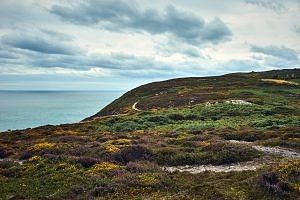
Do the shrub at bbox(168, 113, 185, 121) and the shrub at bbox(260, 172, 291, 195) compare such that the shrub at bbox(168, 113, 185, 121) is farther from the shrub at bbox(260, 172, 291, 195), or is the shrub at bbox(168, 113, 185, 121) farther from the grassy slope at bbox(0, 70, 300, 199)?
the shrub at bbox(260, 172, 291, 195)

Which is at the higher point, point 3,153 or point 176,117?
point 176,117

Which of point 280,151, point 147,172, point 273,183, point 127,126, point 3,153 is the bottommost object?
point 3,153

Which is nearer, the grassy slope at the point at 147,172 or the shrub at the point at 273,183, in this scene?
the shrub at the point at 273,183

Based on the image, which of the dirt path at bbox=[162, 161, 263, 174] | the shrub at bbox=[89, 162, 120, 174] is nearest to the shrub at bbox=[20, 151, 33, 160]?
the shrub at bbox=[89, 162, 120, 174]

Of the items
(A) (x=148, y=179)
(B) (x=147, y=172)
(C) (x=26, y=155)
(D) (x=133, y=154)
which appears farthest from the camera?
(C) (x=26, y=155)

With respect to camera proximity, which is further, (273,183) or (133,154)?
(133,154)

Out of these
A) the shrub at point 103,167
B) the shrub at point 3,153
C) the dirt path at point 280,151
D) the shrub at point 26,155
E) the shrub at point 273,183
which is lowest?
the shrub at point 3,153

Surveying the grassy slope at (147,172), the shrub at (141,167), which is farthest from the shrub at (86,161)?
the shrub at (141,167)

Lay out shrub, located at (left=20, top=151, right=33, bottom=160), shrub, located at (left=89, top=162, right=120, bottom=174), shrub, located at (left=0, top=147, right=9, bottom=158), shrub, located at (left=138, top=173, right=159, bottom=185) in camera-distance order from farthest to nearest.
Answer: shrub, located at (left=0, top=147, right=9, bottom=158) → shrub, located at (left=20, top=151, right=33, bottom=160) → shrub, located at (left=89, top=162, right=120, bottom=174) → shrub, located at (left=138, top=173, right=159, bottom=185)

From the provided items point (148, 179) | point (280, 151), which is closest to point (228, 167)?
point (280, 151)

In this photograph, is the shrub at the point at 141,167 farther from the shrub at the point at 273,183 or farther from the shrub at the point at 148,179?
the shrub at the point at 273,183

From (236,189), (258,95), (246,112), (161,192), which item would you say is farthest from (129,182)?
(258,95)

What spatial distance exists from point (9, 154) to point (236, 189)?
2414 cm

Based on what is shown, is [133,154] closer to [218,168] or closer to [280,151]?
[218,168]
